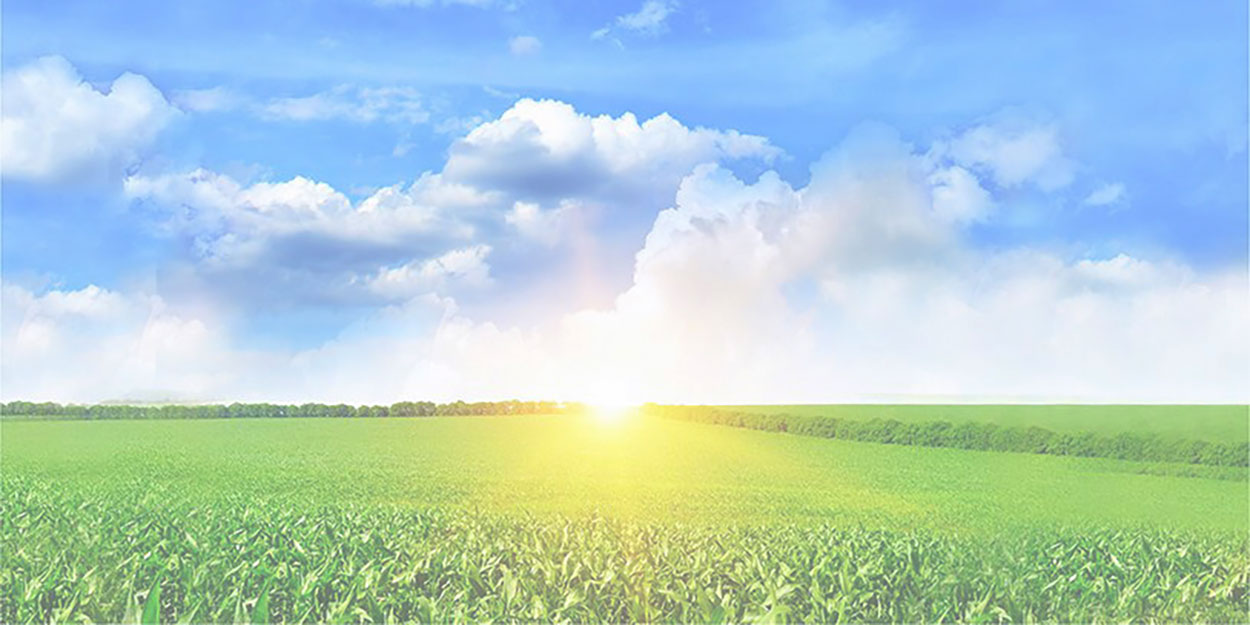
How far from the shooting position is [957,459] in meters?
24.5

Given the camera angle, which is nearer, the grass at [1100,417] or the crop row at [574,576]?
the crop row at [574,576]


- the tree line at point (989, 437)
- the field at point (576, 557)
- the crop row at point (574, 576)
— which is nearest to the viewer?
the crop row at point (574, 576)

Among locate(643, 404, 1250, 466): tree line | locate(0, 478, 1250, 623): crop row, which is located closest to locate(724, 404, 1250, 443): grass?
locate(643, 404, 1250, 466): tree line

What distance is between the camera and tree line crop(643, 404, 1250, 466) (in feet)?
78.5

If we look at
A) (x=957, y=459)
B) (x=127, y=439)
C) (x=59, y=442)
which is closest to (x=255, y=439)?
(x=127, y=439)

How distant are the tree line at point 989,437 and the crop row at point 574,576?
18131 millimetres

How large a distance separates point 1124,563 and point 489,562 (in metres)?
5.21

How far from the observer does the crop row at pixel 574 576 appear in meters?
5.27

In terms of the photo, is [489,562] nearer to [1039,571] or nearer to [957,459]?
[1039,571]

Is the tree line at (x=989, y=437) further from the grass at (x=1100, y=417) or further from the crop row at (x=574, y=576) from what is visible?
the crop row at (x=574, y=576)

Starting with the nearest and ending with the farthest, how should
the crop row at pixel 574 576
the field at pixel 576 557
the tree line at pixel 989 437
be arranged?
the crop row at pixel 574 576
the field at pixel 576 557
the tree line at pixel 989 437

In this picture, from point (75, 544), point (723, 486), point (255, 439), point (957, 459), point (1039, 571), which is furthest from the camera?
point (255, 439)

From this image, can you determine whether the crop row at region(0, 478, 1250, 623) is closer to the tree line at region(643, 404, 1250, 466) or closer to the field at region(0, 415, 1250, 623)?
the field at region(0, 415, 1250, 623)

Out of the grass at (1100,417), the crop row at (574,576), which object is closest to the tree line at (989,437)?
the grass at (1100,417)
